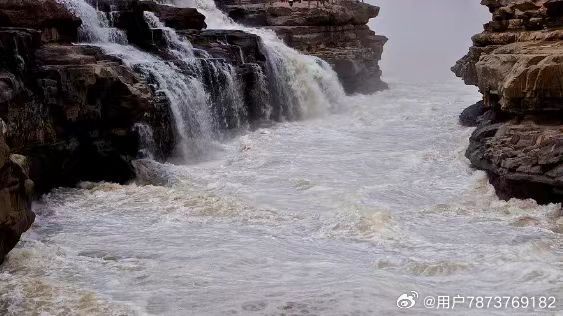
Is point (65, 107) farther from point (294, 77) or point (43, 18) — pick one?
point (294, 77)

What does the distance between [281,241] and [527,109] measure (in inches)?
175

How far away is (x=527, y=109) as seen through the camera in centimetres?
914

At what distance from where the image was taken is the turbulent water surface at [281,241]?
578cm

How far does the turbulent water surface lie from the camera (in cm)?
578

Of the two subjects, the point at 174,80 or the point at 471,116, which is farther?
the point at 471,116

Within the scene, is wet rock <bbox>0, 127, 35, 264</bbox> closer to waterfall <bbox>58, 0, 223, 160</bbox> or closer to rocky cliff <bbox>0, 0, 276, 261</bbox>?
rocky cliff <bbox>0, 0, 276, 261</bbox>

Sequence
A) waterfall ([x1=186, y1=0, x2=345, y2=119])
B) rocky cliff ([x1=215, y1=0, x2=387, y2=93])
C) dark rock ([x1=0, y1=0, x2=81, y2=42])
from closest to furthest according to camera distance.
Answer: dark rock ([x1=0, y1=0, x2=81, y2=42]), waterfall ([x1=186, y1=0, x2=345, y2=119]), rocky cliff ([x1=215, y1=0, x2=387, y2=93])

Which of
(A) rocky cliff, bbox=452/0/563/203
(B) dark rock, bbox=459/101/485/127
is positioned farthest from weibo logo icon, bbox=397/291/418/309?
(B) dark rock, bbox=459/101/485/127

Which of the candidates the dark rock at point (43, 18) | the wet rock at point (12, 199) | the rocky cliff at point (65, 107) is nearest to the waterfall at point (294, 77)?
the rocky cliff at point (65, 107)

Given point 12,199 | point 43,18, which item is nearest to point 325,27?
point 43,18

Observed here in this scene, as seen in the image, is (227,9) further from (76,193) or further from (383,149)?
(76,193)

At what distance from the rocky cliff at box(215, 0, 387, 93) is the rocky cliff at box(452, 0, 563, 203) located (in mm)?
13471

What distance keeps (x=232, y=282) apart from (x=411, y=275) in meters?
1.86

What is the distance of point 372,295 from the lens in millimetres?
5629
